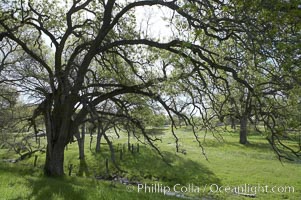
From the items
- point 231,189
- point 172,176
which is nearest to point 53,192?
point 231,189

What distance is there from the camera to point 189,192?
19500 millimetres

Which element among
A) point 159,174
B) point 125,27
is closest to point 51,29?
point 125,27

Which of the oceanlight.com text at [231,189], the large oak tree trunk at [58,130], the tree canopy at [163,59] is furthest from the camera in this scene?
the oceanlight.com text at [231,189]

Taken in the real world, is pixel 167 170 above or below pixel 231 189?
above

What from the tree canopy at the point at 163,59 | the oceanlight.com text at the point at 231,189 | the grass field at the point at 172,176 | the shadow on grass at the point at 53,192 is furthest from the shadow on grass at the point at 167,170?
the shadow on grass at the point at 53,192

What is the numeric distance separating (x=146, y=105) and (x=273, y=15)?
1220 cm

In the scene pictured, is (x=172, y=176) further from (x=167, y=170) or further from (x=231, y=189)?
(x=231, y=189)

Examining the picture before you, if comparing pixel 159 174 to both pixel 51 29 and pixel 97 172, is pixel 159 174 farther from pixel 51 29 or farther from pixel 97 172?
pixel 51 29

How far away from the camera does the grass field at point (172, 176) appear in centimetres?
960

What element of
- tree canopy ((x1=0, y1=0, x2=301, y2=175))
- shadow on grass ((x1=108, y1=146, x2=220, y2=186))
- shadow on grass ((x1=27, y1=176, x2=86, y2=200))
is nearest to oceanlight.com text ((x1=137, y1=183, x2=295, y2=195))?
shadow on grass ((x1=108, y1=146, x2=220, y2=186))

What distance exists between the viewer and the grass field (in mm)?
9602

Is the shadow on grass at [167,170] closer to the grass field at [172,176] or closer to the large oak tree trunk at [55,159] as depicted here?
the grass field at [172,176]

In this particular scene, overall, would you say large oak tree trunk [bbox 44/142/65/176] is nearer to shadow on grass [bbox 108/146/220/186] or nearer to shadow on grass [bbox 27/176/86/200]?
shadow on grass [bbox 27/176/86/200]

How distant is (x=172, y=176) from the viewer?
24.3m
